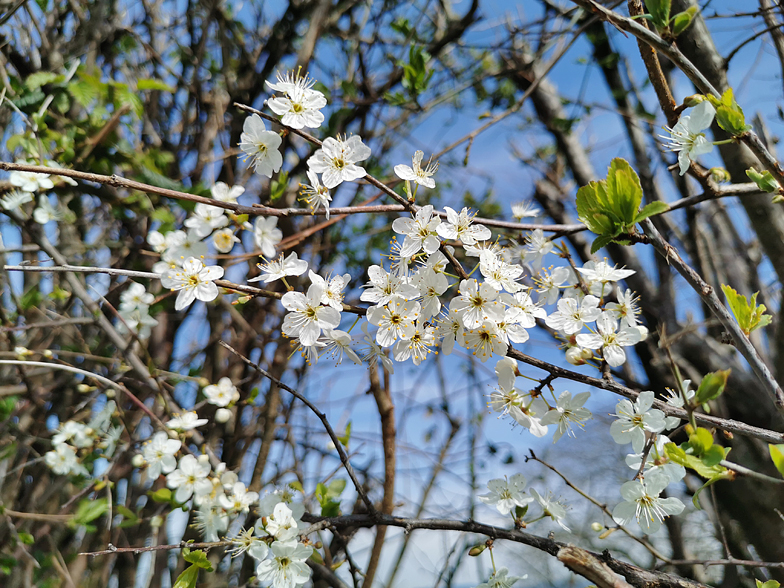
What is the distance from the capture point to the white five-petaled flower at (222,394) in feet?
4.79

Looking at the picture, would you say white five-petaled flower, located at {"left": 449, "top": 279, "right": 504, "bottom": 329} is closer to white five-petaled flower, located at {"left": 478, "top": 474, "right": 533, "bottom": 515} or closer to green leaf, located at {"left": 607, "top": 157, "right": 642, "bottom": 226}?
green leaf, located at {"left": 607, "top": 157, "right": 642, "bottom": 226}

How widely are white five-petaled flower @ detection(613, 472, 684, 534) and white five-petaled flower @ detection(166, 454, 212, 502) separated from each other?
0.90 m

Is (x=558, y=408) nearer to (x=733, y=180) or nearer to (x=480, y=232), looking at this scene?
(x=480, y=232)

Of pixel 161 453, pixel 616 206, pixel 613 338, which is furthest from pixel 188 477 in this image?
pixel 616 206

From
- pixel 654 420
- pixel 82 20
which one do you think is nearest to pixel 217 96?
pixel 82 20

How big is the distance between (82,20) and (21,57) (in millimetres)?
300

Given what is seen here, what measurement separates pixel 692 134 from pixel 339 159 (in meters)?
0.53

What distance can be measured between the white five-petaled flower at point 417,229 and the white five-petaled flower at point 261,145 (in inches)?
10.5

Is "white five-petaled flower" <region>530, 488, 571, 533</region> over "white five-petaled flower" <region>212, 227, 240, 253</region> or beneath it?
beneath

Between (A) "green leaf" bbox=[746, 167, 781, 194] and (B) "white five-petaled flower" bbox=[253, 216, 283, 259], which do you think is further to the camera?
(B) "white five-petaled flower" bbox=[253, 216, 283, 259]

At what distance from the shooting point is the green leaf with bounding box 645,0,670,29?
66 cm

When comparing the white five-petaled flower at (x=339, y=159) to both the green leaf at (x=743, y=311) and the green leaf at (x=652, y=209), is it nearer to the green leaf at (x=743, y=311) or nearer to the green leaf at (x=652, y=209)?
the green leaf at (x=652, y=209)

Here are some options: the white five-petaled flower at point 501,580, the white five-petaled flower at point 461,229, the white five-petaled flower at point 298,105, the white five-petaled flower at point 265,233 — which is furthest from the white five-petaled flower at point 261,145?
the white five-petaled flower at point 501,580

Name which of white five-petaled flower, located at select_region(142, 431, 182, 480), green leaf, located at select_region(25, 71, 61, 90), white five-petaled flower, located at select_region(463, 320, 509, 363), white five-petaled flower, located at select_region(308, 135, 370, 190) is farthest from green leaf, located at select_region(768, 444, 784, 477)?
green leaf, located at select_region(25, 71, 61, 90)
